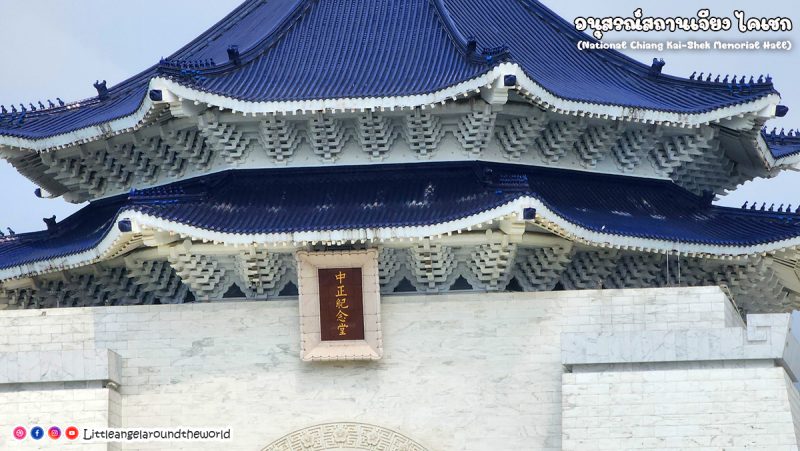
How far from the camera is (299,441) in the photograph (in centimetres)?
2297

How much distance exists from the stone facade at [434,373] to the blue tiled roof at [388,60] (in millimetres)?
2971

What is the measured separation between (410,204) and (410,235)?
3.50ft

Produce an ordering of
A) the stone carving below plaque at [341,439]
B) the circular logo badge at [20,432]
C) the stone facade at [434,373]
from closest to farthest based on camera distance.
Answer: the stone facade at [434,373]
the circular logo badge at [20,432]
the stone carving below plaque at [341,439]

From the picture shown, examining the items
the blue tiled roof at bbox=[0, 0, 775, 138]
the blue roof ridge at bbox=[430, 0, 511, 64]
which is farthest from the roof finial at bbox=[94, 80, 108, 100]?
the blue roof ridge at bbox=[430, 0, 511, 64]

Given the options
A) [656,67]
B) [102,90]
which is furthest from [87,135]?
[656,67]

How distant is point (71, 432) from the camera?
22.4m

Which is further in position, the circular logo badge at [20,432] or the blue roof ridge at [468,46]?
the blue roof ridge at [468,46]

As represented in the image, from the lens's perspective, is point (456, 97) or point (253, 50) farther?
point (253, 50)

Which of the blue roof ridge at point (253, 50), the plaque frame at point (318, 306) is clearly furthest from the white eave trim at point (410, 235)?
the blue roof ridge at point (253, 50)

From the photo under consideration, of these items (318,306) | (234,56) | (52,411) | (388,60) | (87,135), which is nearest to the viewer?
(52,411)

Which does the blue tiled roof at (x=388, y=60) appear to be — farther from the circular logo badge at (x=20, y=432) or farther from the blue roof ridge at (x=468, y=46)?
the circular logo badge at (x=20, y=432)

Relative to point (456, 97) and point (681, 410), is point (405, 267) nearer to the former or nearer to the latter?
point (456, 97)

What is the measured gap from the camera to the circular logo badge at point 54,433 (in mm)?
22381

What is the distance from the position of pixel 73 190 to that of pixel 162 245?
4130 mm
